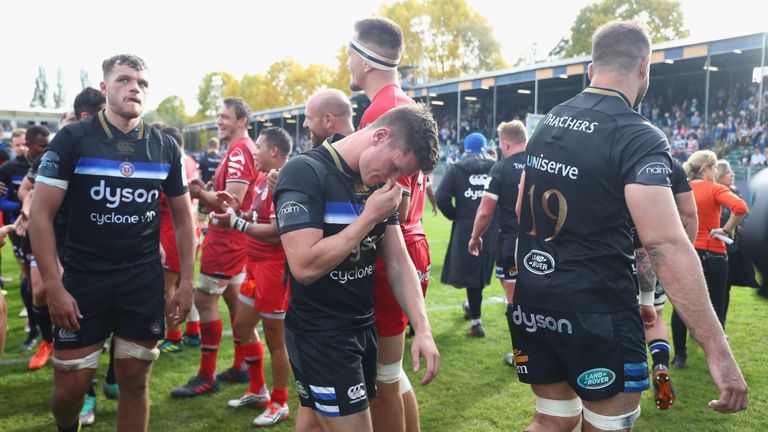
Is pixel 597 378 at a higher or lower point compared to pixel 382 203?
lower

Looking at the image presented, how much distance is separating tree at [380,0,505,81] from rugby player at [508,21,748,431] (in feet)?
163

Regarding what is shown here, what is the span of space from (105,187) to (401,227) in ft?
5.60

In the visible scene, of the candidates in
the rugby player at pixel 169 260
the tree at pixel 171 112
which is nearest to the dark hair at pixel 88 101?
the rugby player at pixel 169 260

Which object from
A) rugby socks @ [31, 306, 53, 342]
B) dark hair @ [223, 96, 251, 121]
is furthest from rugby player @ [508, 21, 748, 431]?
rugby socks @ [31, 306, 53, 342]

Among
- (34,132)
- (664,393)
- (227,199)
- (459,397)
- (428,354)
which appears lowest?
(459,397)

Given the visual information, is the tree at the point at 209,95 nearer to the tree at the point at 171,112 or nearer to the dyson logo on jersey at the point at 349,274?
the tree at the point at 171,112

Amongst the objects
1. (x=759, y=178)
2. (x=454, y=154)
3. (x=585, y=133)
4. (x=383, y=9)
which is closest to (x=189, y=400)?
(x=585, y=133)

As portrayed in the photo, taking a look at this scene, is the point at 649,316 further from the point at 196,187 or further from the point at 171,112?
the point at 171,112

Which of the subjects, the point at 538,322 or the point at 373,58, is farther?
the point at 373,58

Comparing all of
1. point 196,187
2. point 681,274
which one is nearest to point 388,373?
point 681,274

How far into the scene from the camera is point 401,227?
3.20 metres

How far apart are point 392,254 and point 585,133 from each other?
1.04 metres

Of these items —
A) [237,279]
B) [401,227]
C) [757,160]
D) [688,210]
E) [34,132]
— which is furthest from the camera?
[757,160]

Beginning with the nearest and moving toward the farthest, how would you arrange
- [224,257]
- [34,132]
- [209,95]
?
[224,257], [34,132], [209,95]
